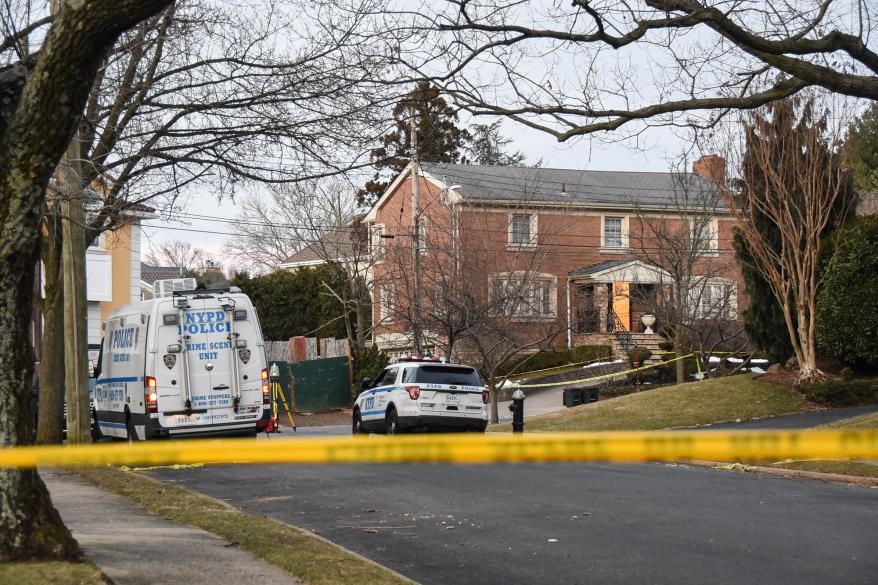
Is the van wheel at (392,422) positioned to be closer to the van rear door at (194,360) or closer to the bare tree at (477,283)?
the van rear door at (194,360)

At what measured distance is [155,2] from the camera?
7.38 meters

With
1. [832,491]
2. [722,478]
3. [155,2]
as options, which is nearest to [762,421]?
[722,478]

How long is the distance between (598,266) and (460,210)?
10.3 meters

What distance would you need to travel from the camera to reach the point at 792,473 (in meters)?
16.4

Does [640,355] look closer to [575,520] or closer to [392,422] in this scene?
[392,422]

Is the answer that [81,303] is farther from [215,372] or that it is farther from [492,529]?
[492,529]

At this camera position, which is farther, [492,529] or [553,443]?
[492,529]

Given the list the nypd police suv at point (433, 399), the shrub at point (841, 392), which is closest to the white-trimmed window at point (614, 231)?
the shrub at point (841, 392)

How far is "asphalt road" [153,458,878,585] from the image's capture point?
28.9 ft

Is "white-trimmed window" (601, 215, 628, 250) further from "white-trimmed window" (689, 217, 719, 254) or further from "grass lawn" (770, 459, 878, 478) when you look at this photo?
"grass lawn" (770, 459, 878, 478)

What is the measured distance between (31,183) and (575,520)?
21.2 ft

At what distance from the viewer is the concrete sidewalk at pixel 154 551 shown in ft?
25.9

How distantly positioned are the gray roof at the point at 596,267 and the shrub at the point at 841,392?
1933cm

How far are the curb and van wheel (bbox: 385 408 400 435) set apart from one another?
6.36 m
